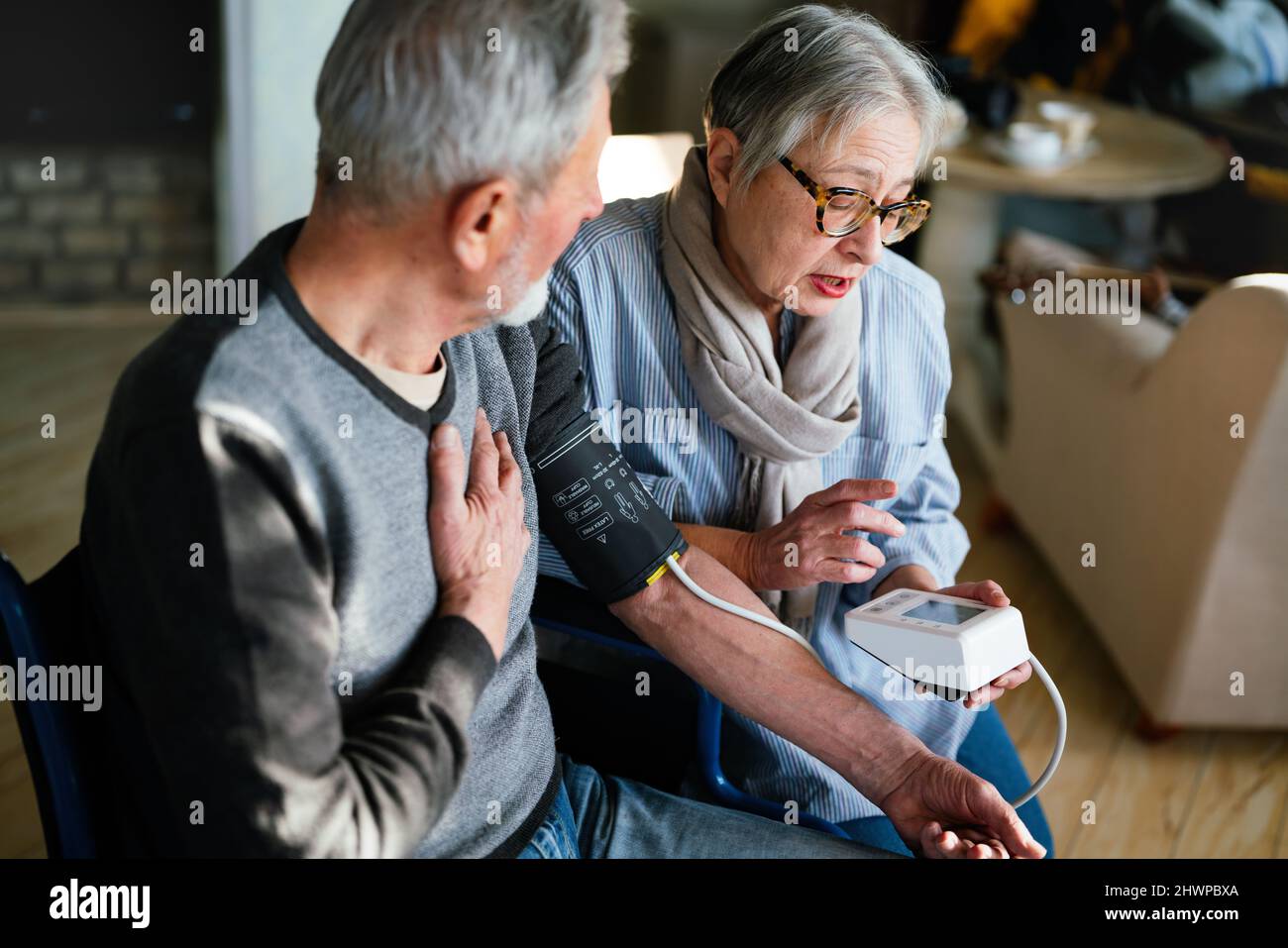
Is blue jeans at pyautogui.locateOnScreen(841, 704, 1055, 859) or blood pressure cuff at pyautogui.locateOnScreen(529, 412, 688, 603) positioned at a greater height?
blood pressure cuff at pyautogui.locateOnScreen(529, 412, 688, 603)

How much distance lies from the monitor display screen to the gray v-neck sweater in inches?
17.5

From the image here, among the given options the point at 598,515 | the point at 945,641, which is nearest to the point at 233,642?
the point at 598,515

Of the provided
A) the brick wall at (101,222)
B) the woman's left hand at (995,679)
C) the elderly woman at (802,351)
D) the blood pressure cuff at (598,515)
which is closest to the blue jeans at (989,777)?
the elderly woman at (802,351)

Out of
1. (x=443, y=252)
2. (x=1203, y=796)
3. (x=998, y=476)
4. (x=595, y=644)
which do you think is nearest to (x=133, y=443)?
(x=443, y=252)

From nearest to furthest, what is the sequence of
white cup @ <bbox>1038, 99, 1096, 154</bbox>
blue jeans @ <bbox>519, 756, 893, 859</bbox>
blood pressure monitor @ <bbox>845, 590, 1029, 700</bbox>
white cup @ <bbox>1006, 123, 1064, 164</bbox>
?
1. blood pressure monitor @ <bbox>845, 590, 1029, 700</bbox>
2. blue jeans @ <bbox>519, 756, 893, 859</bbox>
3. white cup @ <bbox>1006, 123, 1064, 164</bbox>
4. white cup @ <bbox>1038, 99, 1096, 154</bbox>

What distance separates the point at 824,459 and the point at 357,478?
75 cm

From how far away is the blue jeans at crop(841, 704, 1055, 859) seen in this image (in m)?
1.38

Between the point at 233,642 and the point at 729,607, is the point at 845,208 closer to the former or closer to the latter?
the point at 729,607

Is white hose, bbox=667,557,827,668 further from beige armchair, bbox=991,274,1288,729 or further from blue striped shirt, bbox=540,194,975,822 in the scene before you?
beige armchair, bbox=991,274,1288,729

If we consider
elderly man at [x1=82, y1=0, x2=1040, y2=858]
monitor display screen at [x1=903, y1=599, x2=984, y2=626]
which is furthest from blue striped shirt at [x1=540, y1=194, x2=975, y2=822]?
elderly man at [x1=82, y1=0, x2=1040, y2=858]

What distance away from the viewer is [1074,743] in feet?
7.75

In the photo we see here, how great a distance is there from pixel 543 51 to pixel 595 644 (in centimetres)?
86

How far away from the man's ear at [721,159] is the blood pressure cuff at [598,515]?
321 millimetres

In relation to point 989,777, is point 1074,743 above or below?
below
